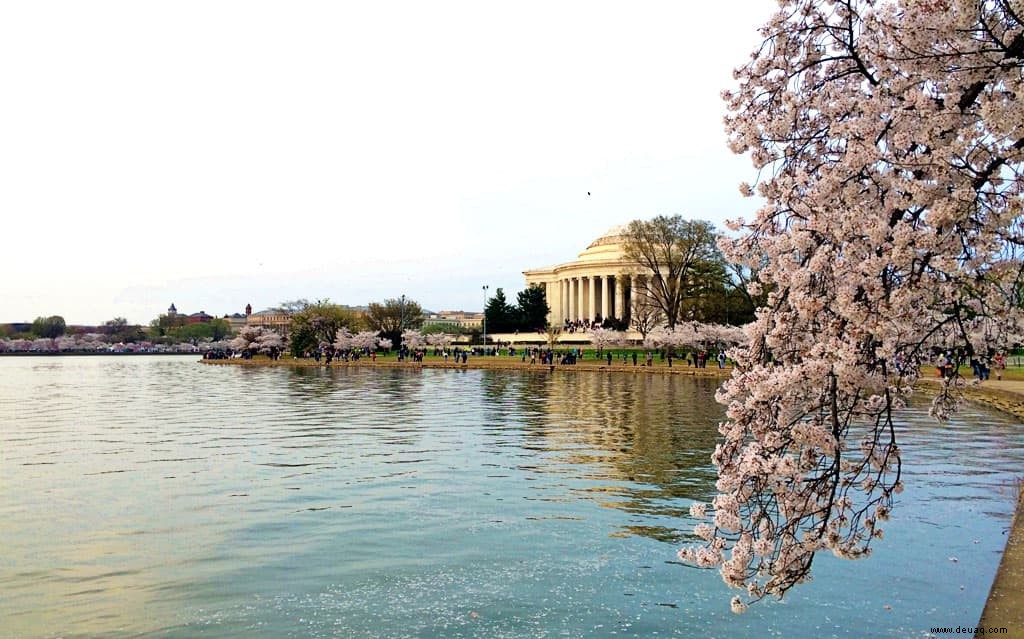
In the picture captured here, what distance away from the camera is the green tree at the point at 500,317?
127188 millimetres

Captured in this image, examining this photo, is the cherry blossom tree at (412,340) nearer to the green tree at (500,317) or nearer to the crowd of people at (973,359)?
the green tree at (500,317)

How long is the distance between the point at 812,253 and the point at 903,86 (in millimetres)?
1581

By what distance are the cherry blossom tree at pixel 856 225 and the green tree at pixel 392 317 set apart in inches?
4504

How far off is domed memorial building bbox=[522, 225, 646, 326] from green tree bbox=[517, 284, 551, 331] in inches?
160

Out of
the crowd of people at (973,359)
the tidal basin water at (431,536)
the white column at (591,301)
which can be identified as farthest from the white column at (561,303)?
the crowd of people at (973,359)

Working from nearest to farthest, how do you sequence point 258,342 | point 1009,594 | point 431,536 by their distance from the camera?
point 1009,594, point 431,536, point 258,342

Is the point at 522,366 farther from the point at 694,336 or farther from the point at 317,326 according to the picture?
the point at 317,326

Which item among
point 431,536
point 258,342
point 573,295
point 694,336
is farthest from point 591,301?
point 431,536

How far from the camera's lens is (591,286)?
125 meters

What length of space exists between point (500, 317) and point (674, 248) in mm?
48351

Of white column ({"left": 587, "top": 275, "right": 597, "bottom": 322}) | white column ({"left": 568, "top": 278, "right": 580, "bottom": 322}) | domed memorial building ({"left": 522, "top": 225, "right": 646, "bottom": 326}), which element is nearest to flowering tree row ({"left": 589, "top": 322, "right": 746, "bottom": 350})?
domed memorial building ({"left": 522, "top": 225, "right": 646, "bottom": 326})

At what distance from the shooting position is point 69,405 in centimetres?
4381

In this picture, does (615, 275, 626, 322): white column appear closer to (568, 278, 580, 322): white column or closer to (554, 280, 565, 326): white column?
(568, 278, 580, 322): white column

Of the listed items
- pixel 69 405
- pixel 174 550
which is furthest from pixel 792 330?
pixel 69 405
